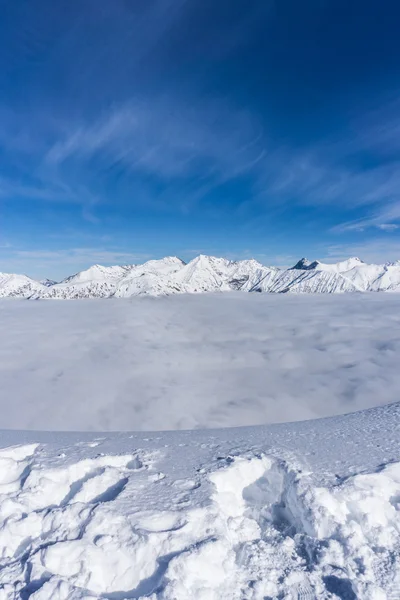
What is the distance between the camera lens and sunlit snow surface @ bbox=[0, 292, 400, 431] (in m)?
29.2

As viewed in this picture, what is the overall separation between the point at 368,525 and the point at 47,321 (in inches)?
2807

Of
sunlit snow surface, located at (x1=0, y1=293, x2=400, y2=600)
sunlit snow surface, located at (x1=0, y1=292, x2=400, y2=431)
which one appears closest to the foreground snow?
sunlit snow surface, located at (x1=0, y1=293, x2=400, y2=600)

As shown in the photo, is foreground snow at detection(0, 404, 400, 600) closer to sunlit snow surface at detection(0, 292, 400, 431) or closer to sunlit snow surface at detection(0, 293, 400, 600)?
sunlit snow surface at detection(0, 293, 400, 600)

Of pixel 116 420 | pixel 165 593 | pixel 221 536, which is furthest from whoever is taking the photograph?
pixel 116 420

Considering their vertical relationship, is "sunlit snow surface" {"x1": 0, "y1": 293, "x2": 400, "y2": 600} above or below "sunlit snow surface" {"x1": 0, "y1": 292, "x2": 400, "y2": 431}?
above

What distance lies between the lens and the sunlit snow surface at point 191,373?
95.9ft

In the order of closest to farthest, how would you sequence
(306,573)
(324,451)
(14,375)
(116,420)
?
(306,573), (324,451), (116,420), (14,375)

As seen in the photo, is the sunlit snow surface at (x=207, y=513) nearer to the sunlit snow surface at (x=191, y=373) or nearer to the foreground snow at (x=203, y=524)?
the foreground snow at (x=203, y=524)

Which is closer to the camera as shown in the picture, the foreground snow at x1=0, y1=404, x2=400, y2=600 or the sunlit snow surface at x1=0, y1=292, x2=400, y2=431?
the foreground snow at x1=0, y1=404, x2=400, y2=600

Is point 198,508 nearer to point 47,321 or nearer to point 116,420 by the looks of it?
point 116,420

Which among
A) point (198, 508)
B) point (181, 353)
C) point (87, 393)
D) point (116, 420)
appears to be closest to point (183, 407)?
point (116, 420)

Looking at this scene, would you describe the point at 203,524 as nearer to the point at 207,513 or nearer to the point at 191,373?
the point at 207,513

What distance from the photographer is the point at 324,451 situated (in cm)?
884

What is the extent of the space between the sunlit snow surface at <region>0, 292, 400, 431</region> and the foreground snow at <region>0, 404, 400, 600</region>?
19987mm
